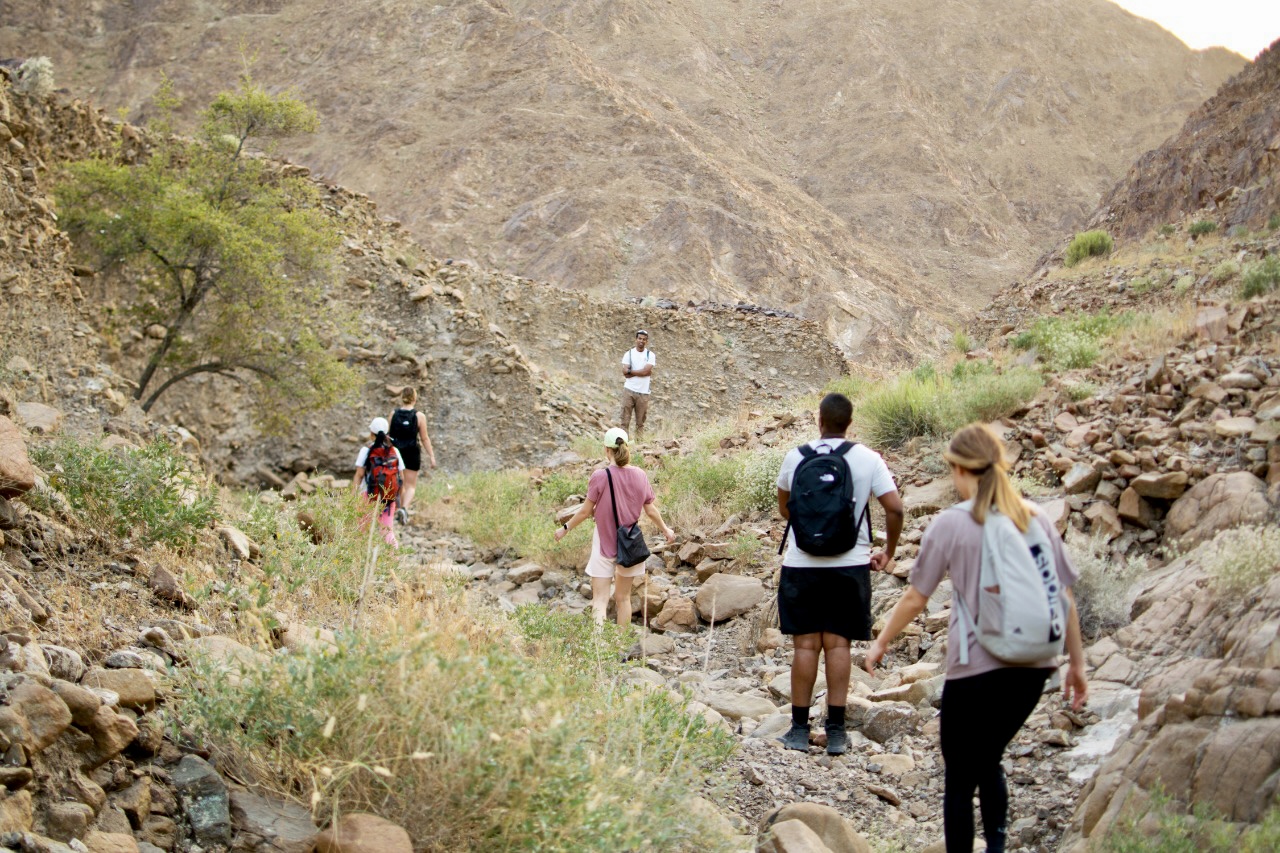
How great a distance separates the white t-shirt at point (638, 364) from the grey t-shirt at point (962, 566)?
11187mm

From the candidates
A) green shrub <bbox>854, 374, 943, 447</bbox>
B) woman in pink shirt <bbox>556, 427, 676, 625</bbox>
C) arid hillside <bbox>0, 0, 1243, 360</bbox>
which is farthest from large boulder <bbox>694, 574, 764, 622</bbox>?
arid hillside <bbox>0, 0, 1243, 360</bbox>

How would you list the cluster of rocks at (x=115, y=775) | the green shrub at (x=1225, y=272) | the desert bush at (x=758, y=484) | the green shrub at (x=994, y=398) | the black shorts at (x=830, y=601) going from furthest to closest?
the green shrub at (x=1225, y=272), the desert bush at (x=758, y=484), the green shrub at (x=994, y=398), the black shorts at (x=830, y=601), the cluster of rocks at (x=115, y=775)

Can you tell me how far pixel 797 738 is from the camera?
526cm

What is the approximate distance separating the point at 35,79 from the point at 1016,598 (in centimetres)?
1501

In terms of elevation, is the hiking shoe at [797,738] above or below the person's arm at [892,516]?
below

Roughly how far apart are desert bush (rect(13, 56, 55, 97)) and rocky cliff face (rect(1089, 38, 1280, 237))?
18.2m

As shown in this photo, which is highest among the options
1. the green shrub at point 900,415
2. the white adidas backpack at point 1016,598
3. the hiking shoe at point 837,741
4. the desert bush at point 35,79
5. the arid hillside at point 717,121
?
the arid hillside at point 717,121

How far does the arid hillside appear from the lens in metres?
38.0

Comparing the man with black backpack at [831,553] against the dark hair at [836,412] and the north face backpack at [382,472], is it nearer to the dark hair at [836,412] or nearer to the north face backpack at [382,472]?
the dark hair at [836,412]

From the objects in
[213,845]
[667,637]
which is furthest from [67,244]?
[213,845]

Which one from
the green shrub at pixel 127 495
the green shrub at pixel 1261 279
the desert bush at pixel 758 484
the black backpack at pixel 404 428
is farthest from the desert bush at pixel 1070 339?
the green shrub at pixel 127 495

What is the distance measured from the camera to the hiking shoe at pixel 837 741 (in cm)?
516

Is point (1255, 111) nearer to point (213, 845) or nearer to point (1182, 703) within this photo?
point (1182, 703)

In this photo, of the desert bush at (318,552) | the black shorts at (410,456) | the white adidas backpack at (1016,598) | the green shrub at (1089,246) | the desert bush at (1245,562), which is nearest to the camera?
the white adidas backpack at (1016,598)
